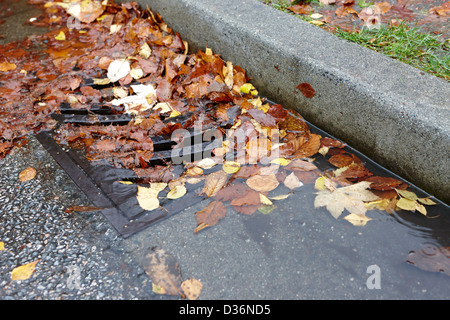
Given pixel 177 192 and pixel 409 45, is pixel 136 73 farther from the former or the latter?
pixel 409 45

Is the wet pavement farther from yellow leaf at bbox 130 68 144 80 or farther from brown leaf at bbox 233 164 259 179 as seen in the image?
yellow leaf at bbox 130 68 144 80

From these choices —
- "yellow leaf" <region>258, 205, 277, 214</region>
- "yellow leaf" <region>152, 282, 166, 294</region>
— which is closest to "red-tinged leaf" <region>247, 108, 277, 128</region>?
"yellow leaf" <region>258, 205, 277, 214</region>

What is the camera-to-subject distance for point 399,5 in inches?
111

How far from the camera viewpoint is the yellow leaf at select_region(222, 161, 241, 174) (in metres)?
2.19

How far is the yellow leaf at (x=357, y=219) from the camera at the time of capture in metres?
1.88

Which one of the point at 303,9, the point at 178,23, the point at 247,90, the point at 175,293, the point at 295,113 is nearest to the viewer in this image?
the point at 175,293

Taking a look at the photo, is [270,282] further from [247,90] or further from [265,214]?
[247,90]

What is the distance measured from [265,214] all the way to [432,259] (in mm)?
783

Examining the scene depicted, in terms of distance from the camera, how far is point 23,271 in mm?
1759

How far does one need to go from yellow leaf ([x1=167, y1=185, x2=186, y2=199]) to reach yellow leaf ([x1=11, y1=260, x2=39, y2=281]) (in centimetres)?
71

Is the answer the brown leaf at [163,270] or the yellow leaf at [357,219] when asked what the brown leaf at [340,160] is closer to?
the yellow leaf at [357,219]

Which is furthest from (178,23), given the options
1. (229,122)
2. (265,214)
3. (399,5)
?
(265,214)

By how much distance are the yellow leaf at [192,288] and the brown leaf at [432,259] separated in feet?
3.11

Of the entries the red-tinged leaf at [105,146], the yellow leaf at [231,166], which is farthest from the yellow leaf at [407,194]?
the red-tinged leaf at [105,146]
